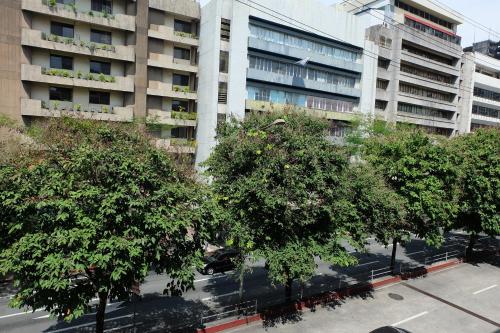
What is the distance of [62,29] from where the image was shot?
36.5m

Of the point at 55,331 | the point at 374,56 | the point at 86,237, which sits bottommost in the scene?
the point at 55,331

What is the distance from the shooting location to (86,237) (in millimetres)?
11750

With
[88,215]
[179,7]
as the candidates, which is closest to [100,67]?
[179,7]

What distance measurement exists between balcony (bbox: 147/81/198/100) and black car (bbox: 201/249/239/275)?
809 inches

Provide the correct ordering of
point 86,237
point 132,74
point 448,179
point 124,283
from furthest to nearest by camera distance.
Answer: point 132,74
point 448,179
point 124,283
point 86,237

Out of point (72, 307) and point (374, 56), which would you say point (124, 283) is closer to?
point (72, 307)

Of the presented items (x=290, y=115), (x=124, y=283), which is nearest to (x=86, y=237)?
(x=124, y=283)

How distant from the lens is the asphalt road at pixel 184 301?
18656 millimetres

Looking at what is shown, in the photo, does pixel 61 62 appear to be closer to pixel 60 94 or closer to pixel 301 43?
pixel 60 94

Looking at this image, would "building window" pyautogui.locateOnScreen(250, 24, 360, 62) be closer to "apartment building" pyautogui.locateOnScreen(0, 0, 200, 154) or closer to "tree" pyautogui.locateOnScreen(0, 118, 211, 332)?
"apartment building" pyautogui.locateOnScreen(0, 0, 200, 154)

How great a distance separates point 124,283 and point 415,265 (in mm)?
24440

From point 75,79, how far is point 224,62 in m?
15.7

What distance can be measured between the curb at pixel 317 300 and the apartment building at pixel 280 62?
1825 centimetres

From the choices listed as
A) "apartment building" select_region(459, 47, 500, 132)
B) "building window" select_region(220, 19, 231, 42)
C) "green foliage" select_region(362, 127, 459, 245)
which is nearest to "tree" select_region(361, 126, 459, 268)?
"green foliage" select_region(362, 127, 459, 245)
